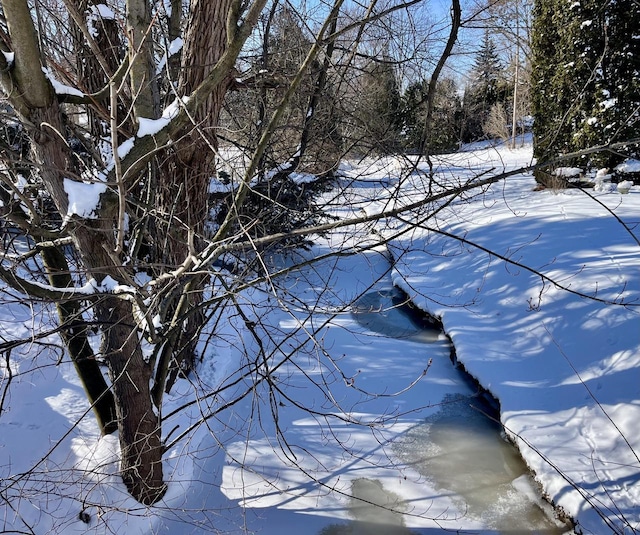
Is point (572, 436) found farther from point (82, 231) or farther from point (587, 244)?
point (82, 231)

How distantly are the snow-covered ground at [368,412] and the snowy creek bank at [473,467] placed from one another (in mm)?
48

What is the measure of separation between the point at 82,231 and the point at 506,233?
785 cm

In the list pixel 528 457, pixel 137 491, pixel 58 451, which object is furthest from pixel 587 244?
pixel 58 451

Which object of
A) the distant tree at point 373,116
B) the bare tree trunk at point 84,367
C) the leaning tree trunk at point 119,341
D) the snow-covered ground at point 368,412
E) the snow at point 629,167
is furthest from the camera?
the snow at point 629,167

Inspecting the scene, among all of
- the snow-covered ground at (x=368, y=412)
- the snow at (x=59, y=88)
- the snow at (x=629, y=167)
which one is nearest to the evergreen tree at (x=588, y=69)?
the snow at (x=629, y=167)

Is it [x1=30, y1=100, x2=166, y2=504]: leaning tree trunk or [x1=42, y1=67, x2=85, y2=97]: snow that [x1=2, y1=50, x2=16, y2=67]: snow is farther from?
[x1=30, y1=100, x2=166, y2=504]: leaning tree trunk

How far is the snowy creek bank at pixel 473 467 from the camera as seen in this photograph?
4145mm

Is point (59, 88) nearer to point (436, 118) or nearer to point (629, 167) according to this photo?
point (436, 118)

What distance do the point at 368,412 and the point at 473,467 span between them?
1.29 meters

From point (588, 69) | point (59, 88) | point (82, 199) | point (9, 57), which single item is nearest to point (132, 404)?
point (82, 199)

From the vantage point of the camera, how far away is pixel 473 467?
4.75m

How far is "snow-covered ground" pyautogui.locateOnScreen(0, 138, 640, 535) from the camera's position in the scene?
3.40 metres

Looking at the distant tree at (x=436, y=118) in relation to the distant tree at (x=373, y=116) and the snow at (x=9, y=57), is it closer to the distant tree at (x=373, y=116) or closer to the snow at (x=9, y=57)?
the distant tree at (x=373, y=116)

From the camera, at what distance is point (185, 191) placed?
362 centimetres
